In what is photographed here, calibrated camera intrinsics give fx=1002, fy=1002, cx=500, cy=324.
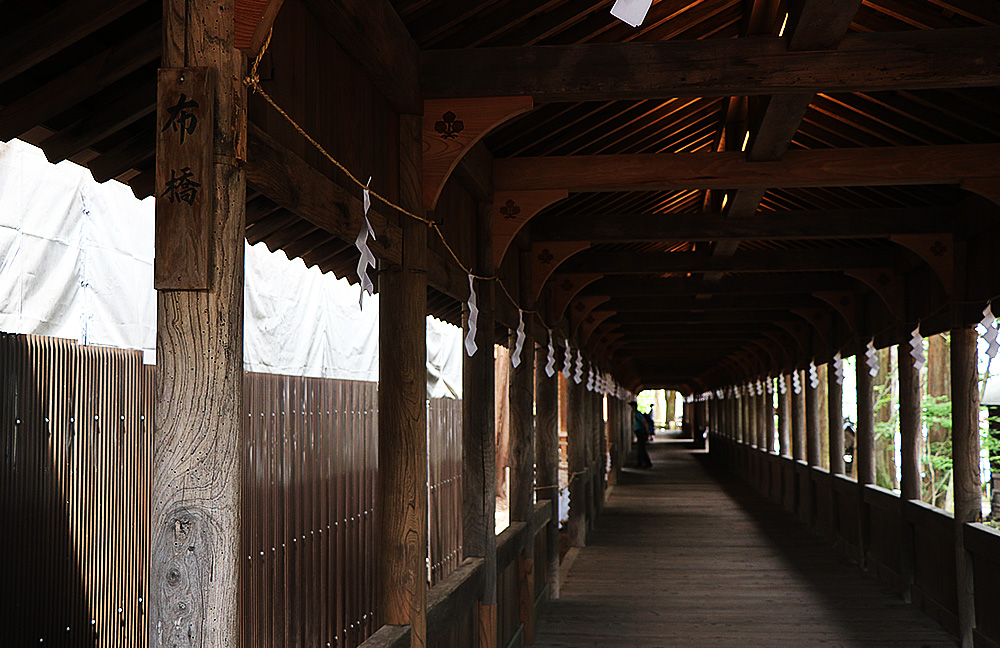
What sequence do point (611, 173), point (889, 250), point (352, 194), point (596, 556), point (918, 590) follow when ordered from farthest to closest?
point (596, 556) → point (889, 250) → point (918, 590) → point (611, 173) → point (352, 194)

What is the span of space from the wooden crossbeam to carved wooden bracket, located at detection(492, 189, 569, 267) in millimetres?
3879

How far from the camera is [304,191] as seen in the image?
3.45 metres

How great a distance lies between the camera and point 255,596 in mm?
3928

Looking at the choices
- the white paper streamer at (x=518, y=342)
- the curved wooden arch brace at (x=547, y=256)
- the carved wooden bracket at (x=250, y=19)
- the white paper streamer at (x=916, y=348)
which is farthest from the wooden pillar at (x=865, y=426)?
the carved wooden bracket at (x=250, y=19)

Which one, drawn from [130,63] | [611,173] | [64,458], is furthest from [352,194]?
[611,173]

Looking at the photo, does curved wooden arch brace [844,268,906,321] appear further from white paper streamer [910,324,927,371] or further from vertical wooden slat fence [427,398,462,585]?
vertical wooden slat fence [427,398,462,585]

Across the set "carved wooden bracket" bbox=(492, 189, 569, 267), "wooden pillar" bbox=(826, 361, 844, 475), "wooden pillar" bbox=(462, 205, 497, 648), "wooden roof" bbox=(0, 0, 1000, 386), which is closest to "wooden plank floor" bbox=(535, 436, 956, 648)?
"wooden pillar" bbox=(826, 361, 844, 475)

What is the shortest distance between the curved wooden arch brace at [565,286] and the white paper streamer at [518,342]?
97.3 inches

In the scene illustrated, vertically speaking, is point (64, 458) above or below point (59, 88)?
below

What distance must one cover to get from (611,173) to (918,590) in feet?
19.3

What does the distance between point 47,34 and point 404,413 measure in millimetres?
2520

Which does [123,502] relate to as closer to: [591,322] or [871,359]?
[871,359]

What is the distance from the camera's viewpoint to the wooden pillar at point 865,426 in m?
12.3

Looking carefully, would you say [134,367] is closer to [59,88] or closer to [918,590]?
[59,88]
